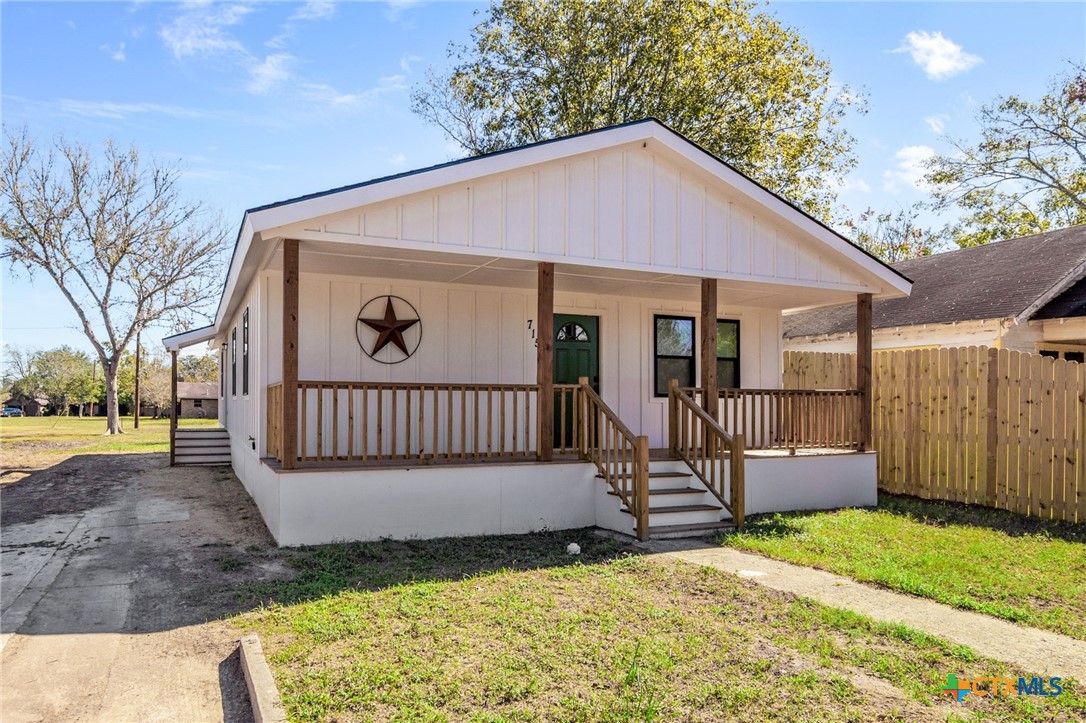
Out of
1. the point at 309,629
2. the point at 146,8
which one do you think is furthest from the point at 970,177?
the point at 309,629

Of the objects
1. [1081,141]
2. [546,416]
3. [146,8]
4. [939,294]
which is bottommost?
[546,416]

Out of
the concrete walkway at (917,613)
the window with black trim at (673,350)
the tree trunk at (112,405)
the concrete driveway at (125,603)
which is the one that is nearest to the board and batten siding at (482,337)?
the window with black trim at (673,350)

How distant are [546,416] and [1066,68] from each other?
22.0 metres

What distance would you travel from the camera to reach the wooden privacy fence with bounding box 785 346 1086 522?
8.56 meters

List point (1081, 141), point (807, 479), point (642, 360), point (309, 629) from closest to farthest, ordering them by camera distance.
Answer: point (309, 629) → point (807, 479) → point (642, 360) → point (1081, 141)

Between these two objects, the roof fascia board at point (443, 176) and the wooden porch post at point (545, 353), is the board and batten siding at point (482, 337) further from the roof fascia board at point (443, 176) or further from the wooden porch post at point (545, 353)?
the roof fascia board at point (443, 176)

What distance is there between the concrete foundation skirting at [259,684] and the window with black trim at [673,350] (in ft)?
26.4

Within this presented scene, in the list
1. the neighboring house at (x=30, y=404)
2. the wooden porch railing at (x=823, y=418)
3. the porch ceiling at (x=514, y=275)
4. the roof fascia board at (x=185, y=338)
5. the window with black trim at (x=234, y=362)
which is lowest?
the neighboring house at (x=30, y=404)

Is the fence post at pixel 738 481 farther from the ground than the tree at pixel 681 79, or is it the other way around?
the tree at pixel 681 79

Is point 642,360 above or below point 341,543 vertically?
above

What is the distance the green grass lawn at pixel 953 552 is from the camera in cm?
554

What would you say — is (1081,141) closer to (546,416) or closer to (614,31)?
(614,31)

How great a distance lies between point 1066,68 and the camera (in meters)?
21.2

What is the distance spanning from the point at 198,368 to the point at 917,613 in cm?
8046
